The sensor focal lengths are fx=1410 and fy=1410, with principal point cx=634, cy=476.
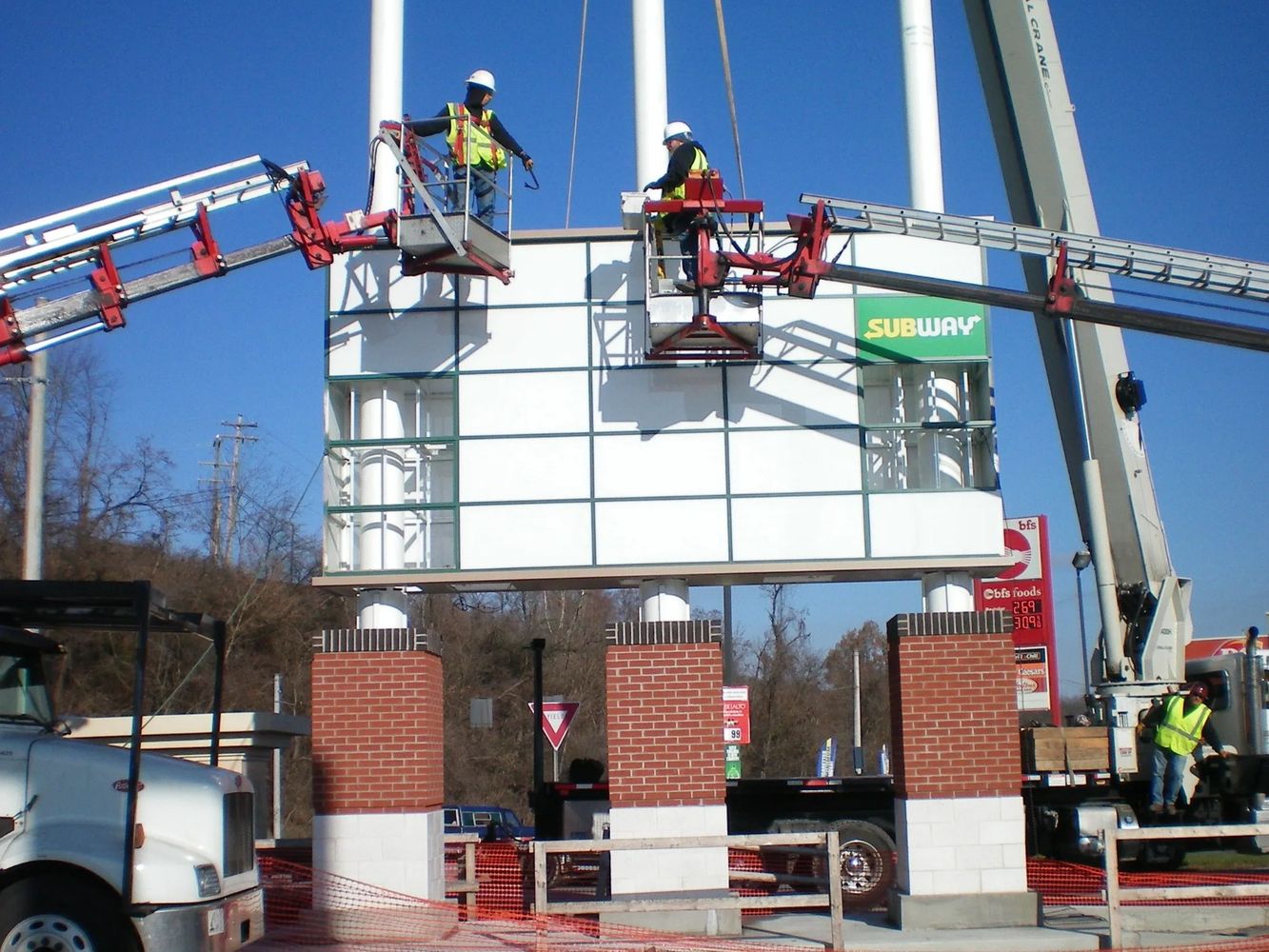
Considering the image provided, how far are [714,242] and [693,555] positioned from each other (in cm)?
306

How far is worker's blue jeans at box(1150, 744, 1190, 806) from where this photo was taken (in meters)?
16.3

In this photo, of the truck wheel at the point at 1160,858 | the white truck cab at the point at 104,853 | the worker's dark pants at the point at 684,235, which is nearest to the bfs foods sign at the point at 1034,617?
the truck wheel at the point at 1160,858

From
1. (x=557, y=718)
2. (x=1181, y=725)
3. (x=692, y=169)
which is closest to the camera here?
(x=692, y=169)

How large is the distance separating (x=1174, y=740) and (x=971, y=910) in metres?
4.75

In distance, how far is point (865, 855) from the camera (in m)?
16.2

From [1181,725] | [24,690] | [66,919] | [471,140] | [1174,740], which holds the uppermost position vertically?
[471,140]

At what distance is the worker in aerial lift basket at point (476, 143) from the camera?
1390 cm

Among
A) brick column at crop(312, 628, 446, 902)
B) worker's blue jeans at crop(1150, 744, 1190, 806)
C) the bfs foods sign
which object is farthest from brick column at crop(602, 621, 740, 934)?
the bfs foods sign

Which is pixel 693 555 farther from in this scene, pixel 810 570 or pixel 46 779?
pixel 46 779

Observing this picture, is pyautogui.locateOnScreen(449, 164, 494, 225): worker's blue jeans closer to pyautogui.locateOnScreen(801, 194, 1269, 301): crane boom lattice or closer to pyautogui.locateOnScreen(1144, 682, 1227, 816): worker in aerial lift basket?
pyautogui.locateOnScreen(801, 194, 1269, 301): crane boom lattice

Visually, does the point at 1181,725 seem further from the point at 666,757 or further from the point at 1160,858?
the point at 666,757

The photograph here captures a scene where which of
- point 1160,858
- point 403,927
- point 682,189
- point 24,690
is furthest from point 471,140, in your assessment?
point 1160,858

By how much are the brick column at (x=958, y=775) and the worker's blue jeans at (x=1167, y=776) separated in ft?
13.7

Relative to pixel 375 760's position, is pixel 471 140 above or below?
above
